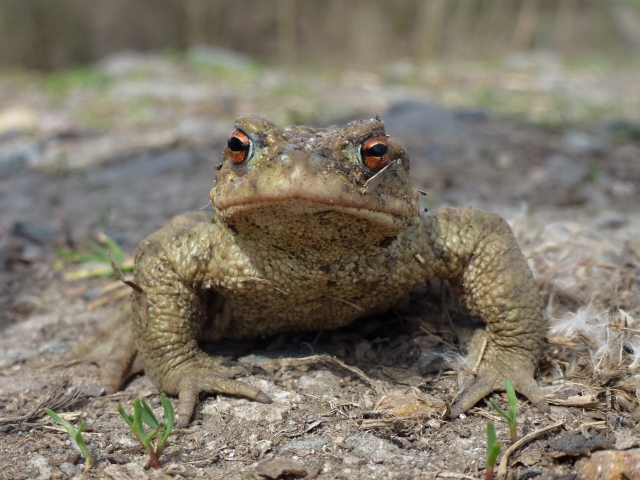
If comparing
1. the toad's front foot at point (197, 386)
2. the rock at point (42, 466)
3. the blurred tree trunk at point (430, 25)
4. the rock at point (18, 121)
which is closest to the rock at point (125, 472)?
the rock at point (42, 466)

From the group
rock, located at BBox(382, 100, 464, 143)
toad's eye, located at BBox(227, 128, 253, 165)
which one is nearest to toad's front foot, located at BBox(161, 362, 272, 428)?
toad's eye, located at BBox(227, 128, 253, 165)

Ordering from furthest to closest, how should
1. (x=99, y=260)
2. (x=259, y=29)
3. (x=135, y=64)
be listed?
1. (x=259, y=29)
2. (x=135, y=64)
3. (x=99, y=260)

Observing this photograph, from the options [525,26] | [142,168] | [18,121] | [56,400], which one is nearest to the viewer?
[56,400]

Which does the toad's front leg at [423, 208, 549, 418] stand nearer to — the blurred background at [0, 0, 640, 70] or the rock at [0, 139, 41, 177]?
the rock at [0, 139, 41, 177]

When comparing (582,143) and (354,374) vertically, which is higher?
(582,143)

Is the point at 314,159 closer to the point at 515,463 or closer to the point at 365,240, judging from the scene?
the point at 365,240

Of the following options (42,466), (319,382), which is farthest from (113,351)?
(319,382)

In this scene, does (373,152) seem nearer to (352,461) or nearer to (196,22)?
(352,461)
